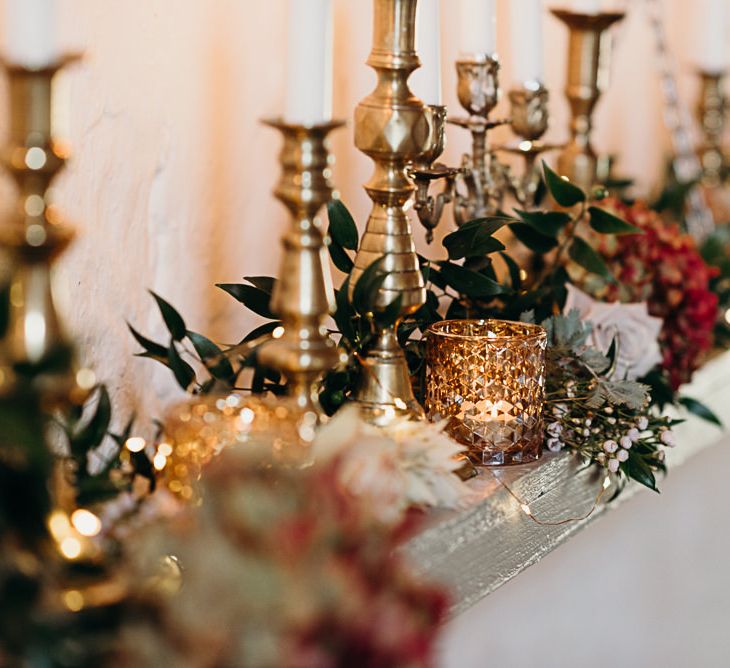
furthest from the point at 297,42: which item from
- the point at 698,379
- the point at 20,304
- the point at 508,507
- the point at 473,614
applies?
the point at 473,614

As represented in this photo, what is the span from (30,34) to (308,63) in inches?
5.4

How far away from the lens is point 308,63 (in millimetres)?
500

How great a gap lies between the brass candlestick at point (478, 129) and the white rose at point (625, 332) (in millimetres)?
97

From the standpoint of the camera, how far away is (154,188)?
700mm

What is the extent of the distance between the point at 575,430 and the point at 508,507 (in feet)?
0.30

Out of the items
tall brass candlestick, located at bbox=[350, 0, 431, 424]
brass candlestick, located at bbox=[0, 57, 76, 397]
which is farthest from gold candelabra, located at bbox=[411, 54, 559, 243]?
brass candlestick, located at bbox=[0, 57, 76, 397]

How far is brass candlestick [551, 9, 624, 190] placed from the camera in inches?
39.1

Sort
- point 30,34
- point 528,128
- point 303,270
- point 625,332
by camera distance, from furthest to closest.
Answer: point 528,128 < point 625,332 < point 303,270 < point 30,34

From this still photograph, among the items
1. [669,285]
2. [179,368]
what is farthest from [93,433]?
[669,285]

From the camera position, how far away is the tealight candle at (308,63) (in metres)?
0.49

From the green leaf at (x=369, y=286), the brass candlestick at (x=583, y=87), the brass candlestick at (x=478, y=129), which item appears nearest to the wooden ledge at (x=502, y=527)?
the green leaf at (x=369, y=286)

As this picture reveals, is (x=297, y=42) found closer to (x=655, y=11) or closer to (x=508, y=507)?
(x=508, y=507)

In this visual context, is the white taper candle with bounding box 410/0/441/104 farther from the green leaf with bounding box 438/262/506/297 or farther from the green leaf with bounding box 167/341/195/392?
the green leaf with bounding box 167/341/195/392

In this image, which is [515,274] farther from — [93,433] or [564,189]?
[93,433]
